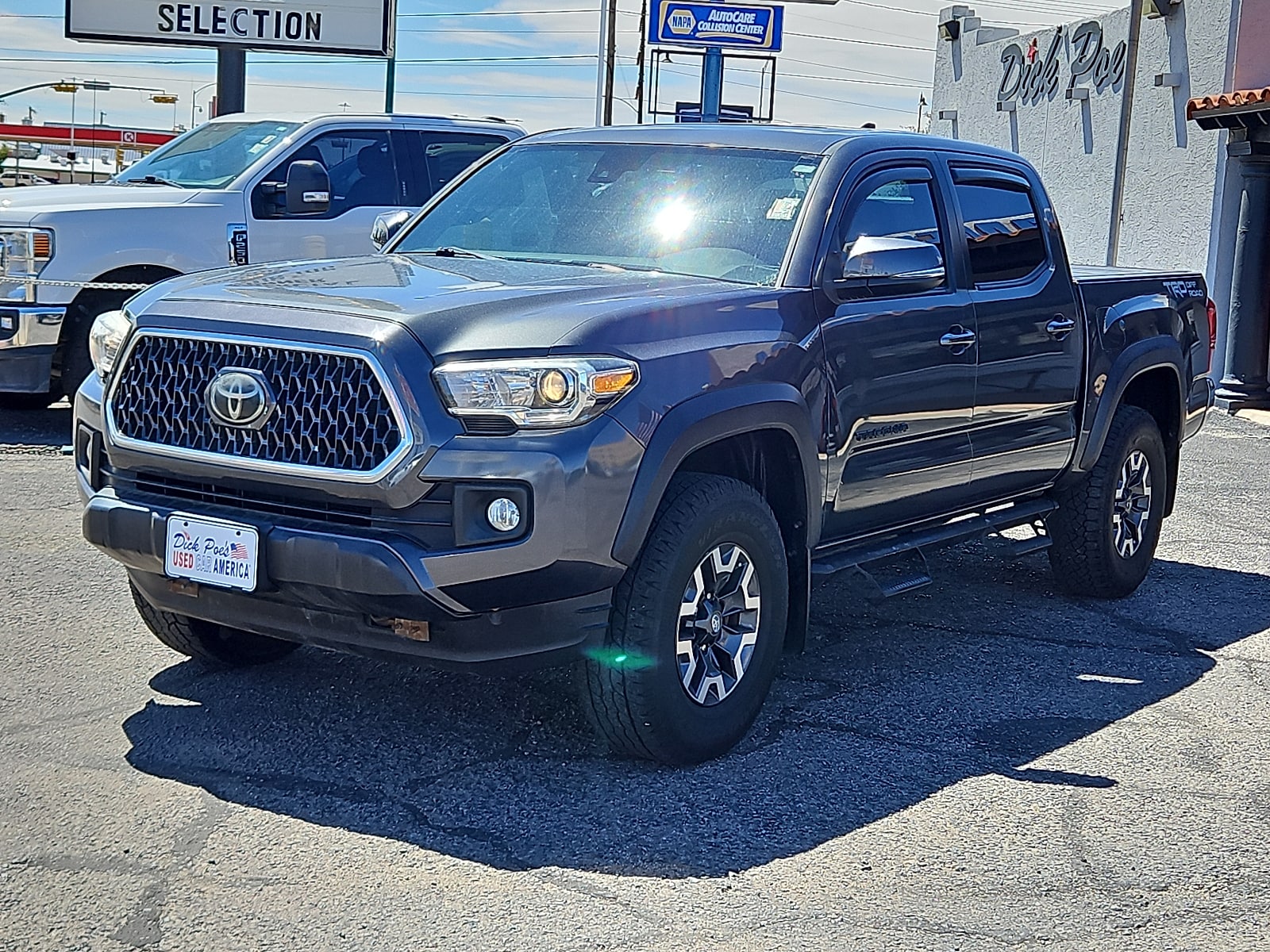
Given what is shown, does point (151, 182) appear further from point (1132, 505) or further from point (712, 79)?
point (712, 79)

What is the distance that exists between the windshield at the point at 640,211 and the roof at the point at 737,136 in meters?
0.04

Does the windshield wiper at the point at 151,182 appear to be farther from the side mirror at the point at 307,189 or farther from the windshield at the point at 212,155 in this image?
the side mirror at the point at 307,189

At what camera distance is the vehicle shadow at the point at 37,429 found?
32.3 feet

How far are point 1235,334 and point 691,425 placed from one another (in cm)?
1199

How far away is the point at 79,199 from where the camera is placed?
10.2 meters

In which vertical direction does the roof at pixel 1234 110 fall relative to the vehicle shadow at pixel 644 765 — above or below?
above

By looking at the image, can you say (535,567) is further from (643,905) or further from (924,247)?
(924,247)

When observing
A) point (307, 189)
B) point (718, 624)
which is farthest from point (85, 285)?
point (718, 624)

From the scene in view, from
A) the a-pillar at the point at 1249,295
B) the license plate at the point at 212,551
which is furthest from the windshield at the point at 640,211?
the a-pillar at the point at 1249,295

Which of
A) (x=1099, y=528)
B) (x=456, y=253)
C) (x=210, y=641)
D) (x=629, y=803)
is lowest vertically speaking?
(x=629, y=803)

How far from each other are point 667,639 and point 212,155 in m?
7.60

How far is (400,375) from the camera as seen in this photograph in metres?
4.10

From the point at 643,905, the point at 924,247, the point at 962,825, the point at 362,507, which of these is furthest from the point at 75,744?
the point at 924,247

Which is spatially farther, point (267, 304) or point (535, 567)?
point (267, 304)
